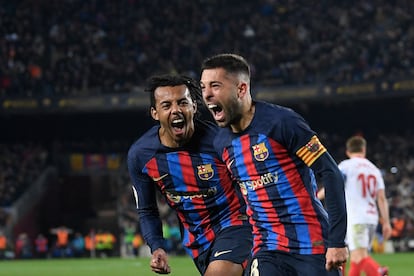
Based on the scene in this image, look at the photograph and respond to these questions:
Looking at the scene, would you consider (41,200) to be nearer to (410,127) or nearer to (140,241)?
(140,241)

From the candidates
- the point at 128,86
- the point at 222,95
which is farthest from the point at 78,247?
the point at 222,95

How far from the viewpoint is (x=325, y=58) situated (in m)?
29.0

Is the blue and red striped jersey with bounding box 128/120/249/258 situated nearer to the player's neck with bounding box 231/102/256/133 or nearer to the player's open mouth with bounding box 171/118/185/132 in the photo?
the player's open mouth with bounding box 171/118/185/132

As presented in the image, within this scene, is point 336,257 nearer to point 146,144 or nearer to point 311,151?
point 311,151

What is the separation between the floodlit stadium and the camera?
92.1ft

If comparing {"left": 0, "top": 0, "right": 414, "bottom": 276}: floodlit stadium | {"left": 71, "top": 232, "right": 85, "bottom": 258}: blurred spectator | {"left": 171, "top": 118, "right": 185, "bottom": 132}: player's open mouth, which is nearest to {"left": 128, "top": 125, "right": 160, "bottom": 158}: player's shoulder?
{"left": 171, "top": 118, "right": 185, "bottom": 132}: player's open mouth

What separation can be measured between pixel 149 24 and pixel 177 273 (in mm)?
18220

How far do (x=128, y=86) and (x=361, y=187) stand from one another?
2169cm

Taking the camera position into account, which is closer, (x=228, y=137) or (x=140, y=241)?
(x=228, y=137)

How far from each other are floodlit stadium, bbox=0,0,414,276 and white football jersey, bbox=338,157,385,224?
16.0 m

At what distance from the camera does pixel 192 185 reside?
19.2ft

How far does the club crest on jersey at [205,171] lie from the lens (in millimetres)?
5793

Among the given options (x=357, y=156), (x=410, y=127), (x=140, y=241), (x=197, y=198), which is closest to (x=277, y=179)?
(x=197, y=198)

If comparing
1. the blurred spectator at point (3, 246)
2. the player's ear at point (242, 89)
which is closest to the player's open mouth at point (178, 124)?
the player's ear at point (242, 89)
